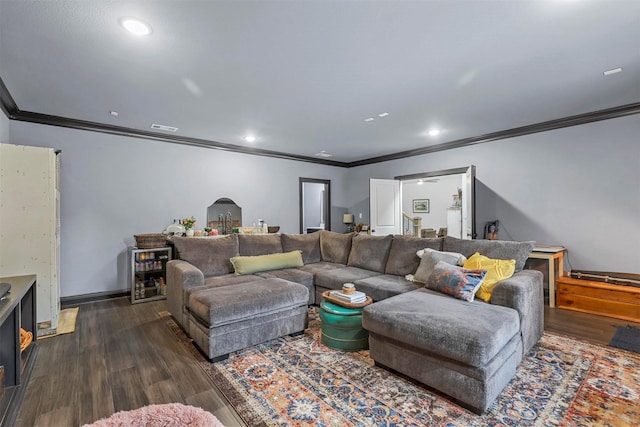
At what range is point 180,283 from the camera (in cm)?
314

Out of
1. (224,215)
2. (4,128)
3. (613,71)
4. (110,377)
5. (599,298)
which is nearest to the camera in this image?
(110,377)

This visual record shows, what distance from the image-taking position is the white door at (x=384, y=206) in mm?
6191

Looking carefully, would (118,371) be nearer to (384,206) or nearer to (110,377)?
(110,377)

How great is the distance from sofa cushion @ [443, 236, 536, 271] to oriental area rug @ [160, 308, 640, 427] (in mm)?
845

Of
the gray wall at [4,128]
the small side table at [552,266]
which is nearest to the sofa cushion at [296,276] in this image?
the small side table at [552,266]

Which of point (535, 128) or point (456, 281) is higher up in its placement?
point (535, 128)

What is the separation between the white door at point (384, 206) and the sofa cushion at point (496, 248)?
2.78 metres

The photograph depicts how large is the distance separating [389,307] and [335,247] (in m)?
2.36

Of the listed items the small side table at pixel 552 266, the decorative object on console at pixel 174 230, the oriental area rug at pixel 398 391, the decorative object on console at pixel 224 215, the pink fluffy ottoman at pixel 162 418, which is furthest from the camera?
the decorative object on console at pixel 224 215

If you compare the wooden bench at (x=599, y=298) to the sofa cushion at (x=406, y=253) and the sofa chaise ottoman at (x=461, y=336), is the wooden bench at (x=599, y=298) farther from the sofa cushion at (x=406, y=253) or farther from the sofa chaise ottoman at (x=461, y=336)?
the sofa cushion at (x=406, y=253)

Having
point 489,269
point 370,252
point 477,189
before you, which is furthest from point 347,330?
point 477,189

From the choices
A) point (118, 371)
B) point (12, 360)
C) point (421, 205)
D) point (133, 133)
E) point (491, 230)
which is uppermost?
point (133, 133)

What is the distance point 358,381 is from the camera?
7.25 ft

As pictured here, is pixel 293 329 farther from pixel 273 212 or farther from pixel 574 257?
pixel 574 257
